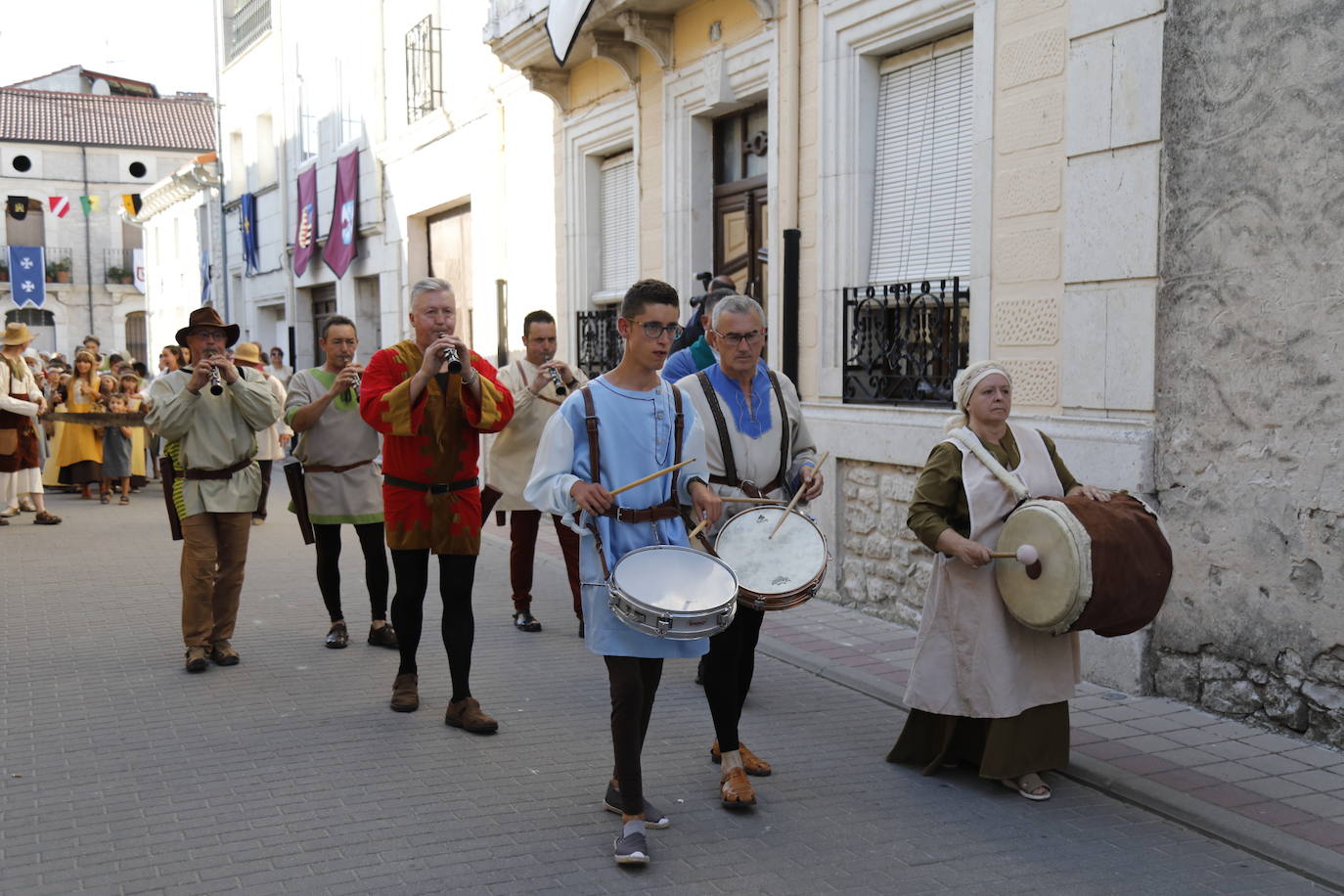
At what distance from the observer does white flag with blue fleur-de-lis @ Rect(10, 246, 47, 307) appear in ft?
156

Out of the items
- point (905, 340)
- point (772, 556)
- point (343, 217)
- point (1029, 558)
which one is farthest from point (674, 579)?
point (343, 217)

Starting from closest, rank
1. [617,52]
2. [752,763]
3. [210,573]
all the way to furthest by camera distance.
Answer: [752,763] → [210,573] → [617,52]

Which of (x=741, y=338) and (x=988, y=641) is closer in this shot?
(x=988, y=641)

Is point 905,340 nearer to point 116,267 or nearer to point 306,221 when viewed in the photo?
point 306,221

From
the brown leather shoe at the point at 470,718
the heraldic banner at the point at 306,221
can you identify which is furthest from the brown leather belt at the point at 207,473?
the heraldic banner at the point at 306,221

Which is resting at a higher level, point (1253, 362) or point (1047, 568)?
point (1253, 362)

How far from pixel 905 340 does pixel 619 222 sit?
4.99 m

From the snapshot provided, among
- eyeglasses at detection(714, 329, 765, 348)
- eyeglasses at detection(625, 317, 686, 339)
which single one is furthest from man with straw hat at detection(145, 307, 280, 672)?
eyeglasses at detection(625, 317, 686, 339)

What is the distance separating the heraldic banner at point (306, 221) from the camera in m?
21.8

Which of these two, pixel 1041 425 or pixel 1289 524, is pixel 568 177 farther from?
pixel 1289 524

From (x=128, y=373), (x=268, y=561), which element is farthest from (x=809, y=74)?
(x=128, y=373)

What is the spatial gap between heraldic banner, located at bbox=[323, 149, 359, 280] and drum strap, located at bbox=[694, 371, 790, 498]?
15.4 metres

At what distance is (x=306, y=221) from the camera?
22.1m

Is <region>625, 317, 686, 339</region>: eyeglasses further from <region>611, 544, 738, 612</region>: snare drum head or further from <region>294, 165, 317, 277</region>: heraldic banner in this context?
<region>294, 165, 317, 277</region>: heraldic banner
